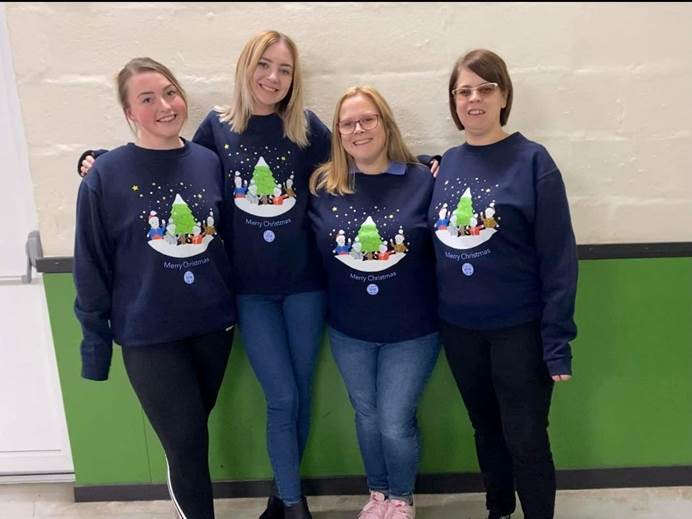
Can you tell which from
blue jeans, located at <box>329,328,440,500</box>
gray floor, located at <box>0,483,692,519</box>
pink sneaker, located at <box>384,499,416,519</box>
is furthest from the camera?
gray floor, located at <box>0,483,692,519</box>

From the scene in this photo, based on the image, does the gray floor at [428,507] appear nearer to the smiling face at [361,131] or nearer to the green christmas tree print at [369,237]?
the green christmas tree print at [369,237]

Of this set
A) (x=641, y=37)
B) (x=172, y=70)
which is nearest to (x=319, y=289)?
(x=172, y=70)

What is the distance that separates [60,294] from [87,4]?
2.96 ft

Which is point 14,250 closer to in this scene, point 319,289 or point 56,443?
point 56,443

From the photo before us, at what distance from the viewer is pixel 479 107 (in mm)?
1704

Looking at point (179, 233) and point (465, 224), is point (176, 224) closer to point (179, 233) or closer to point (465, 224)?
point (179, 233)

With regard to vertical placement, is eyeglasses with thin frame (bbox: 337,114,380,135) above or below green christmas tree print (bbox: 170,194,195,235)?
above

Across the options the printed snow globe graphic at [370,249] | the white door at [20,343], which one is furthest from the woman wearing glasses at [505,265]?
the white door at [20,343]

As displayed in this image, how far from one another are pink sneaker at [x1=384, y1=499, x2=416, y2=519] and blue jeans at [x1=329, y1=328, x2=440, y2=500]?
0.04 metres

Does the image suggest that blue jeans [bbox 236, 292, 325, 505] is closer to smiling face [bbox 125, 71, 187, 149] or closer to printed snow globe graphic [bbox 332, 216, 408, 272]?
printed snow globe graphic [bbox 332, 216, 408, 272]

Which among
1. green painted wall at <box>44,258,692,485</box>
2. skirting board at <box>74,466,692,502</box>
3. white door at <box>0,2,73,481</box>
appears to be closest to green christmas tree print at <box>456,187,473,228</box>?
green painted wall at <box>44,258,692,485</box>

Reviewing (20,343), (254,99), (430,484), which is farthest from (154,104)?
(430,484)

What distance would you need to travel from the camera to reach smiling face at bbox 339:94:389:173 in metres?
1.80

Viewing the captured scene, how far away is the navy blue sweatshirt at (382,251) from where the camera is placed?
5.93ft
